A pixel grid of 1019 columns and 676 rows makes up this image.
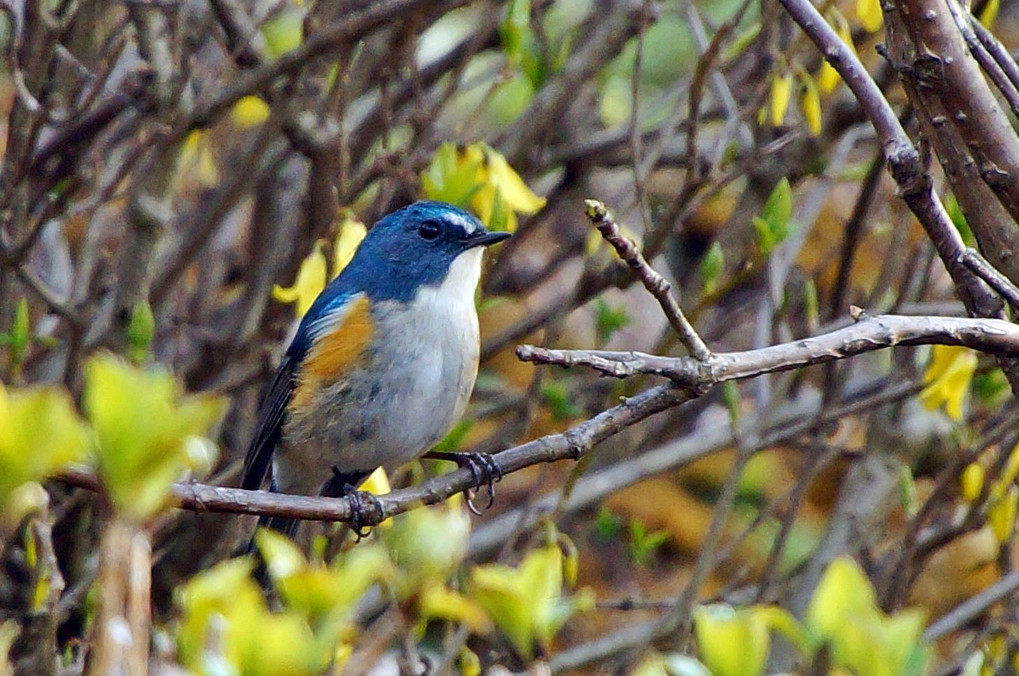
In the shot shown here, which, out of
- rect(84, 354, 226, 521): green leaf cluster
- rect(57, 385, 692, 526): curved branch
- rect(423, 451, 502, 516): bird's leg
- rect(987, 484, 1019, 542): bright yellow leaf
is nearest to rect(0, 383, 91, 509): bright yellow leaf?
rect(84, 354, 226, 521): green leaf cluster

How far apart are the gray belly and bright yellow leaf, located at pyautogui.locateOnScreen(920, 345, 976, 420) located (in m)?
1.42

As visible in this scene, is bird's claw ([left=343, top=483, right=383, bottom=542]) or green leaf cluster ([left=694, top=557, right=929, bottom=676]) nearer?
green leaf cluster ([left=694, top=557, right=929, bottom=676])

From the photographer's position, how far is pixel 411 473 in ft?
16.7

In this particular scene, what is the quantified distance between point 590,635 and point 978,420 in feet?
8.48

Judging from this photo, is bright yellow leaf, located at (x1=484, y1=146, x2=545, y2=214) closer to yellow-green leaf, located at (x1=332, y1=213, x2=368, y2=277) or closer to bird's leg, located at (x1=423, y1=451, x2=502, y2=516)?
yellow-green leaf, located at (x1=332, y1=213, x2=368, y2=277)

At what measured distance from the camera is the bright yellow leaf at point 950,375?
3799 millimetres

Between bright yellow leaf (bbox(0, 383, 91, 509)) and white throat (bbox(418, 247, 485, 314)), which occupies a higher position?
bright yellow leaf (bbox(0, 383, 91, 509))

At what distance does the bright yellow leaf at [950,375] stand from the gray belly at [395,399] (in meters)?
1.42

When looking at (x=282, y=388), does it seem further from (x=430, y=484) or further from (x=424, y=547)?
(x=424, y=547)

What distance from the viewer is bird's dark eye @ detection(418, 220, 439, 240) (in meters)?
4.70

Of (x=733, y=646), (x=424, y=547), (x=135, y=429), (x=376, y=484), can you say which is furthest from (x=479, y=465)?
(x=135, y=429)

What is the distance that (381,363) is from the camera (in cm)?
452

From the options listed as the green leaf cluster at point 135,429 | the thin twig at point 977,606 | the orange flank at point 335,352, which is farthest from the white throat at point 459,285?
the green leaf cluster at point 135,429

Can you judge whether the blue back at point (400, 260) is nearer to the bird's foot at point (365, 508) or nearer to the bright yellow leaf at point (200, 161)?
the bright yellow leaf at point (200, 161)
